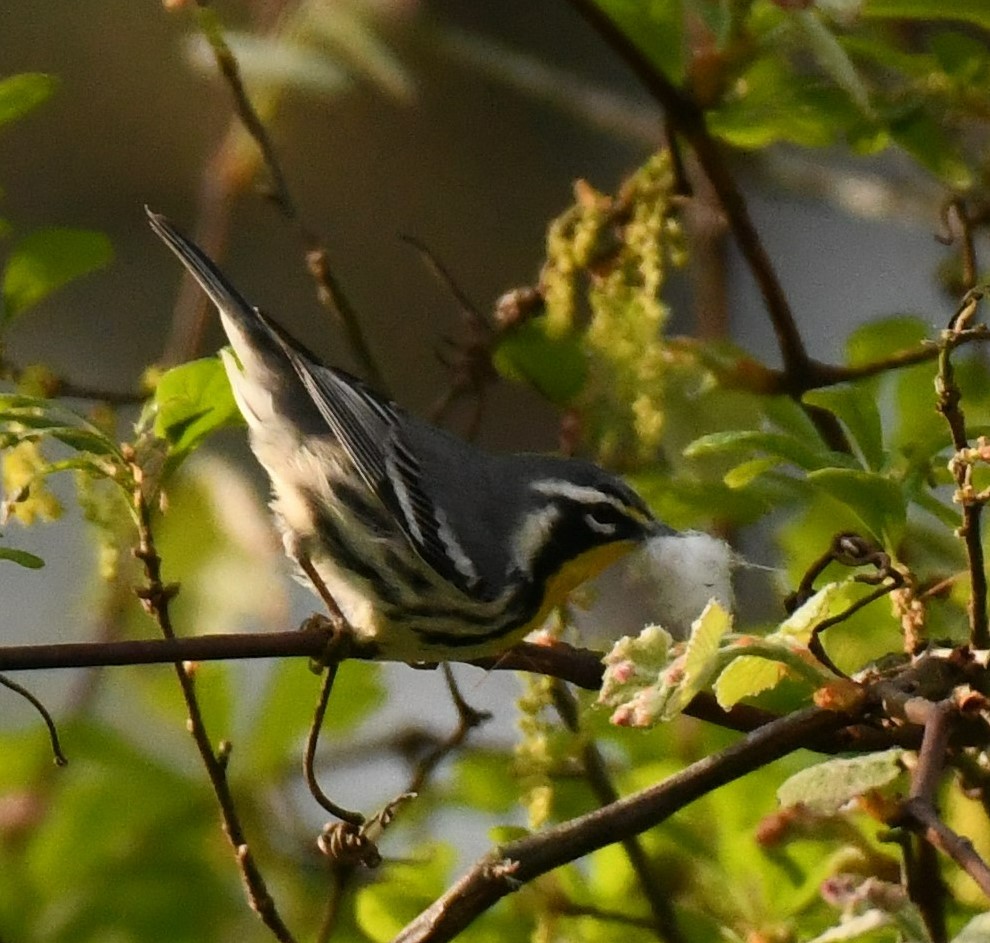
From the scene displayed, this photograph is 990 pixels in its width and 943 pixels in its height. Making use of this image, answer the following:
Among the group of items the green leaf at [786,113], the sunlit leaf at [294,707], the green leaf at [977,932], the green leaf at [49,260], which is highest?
the green leaf at [786,113]

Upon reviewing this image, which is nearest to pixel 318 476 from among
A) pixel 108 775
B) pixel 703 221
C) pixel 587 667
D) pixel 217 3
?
pixel 108 775

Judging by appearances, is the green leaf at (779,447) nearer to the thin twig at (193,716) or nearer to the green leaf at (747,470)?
the green leaf at (747,470)

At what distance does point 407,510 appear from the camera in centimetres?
126

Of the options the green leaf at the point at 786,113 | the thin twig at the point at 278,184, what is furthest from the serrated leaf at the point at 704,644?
the thin twig at the point at 278,184

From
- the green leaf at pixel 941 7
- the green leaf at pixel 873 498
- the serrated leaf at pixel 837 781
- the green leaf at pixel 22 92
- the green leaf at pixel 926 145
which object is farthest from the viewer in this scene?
the green leaf at pixel 926 145

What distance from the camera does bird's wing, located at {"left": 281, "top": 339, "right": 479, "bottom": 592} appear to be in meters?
1.26

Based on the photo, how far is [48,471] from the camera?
770 mm

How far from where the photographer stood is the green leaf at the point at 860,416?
30.4 inches

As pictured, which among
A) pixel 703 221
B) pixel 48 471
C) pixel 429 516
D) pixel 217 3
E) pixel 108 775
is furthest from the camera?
pixel 217 3

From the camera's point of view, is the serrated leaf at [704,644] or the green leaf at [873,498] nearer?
the serrated leaf at [704,644]

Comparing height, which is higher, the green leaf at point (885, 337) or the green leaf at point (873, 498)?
the green leaf at point (873, 498)

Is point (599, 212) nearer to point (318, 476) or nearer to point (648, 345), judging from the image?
point (648, 345)

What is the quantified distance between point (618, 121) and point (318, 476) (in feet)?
2.46

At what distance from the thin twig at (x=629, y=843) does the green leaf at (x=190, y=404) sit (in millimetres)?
282
